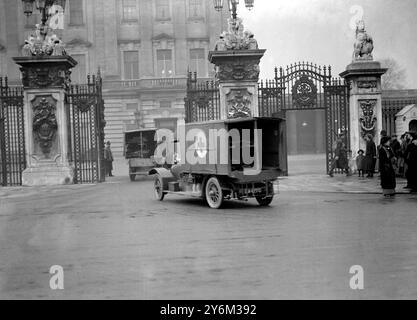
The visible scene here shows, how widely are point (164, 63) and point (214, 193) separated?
131 feet

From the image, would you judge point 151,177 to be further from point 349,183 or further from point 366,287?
point 366,287

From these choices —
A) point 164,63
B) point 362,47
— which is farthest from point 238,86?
point 164,63

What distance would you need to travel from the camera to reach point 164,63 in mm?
53062

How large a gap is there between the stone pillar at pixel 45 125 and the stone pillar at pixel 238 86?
6.13m

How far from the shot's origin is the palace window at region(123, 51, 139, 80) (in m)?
52.7

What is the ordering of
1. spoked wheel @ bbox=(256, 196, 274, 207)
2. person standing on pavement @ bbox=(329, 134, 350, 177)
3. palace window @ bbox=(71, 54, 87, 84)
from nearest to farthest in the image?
spoked wheel @ bbox=(256, 196, 274, 207)
person standing on pavement @ bbox=(329, 134, 350, 177)
palace window @ bbox=(71, 54, 87, 84)

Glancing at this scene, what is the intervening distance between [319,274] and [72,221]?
275 inches

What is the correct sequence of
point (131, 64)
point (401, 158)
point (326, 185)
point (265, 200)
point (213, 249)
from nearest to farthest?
1. point (213, 249)
2. point (265, 200)
3. point (326, 185)
4. point (401, 158)
5. point (131, 64)

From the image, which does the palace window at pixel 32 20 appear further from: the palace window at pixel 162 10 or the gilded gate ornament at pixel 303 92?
the gilded gate ornament at pixel 303 92

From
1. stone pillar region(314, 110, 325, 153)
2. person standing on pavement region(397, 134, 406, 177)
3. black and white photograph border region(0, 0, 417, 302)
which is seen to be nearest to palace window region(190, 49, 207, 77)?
stone pillar region(314, 110, 325, 153)

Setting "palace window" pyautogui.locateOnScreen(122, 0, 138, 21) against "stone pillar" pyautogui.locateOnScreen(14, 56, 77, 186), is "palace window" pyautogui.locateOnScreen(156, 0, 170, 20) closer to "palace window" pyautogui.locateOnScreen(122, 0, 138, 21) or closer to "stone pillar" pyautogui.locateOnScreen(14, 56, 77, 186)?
"palace window" pyautogui.locateOnScreen(122, 0, 138, 21)

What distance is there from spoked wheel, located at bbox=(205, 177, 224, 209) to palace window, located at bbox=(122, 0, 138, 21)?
40654mm

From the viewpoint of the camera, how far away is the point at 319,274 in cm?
704

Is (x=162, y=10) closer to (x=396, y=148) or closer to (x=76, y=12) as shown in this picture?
(x=76, y=12)
